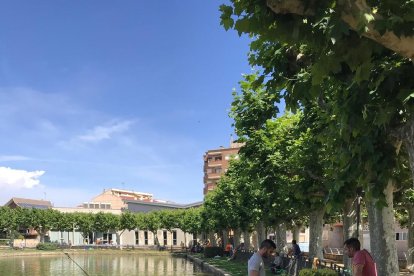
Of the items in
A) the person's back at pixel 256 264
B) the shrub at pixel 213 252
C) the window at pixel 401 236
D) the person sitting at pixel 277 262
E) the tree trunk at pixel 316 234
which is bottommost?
the shrub at pixel 213 252

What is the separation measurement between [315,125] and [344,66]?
5346mm

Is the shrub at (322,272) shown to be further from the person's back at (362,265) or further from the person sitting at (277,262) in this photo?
the person's back at (362,265)

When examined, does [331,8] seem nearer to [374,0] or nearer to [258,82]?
[374,0]

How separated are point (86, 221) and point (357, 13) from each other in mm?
79572

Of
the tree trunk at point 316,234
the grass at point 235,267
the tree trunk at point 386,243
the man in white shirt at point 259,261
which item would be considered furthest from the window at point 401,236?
the man in white shirt at point 259,261

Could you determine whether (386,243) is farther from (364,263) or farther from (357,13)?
(357,13)

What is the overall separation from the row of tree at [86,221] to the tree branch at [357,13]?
2593 inches

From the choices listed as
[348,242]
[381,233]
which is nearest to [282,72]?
[348,242]

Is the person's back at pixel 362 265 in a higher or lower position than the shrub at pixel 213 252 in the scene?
higher

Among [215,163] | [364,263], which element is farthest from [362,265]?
[215,163]

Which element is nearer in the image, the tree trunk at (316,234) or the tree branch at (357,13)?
the tree branch at (357,13)

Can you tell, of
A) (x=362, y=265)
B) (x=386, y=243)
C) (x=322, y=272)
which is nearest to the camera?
(x=362, y=265)

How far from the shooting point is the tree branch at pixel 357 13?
12.8 feet

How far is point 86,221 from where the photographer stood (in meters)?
79.6
